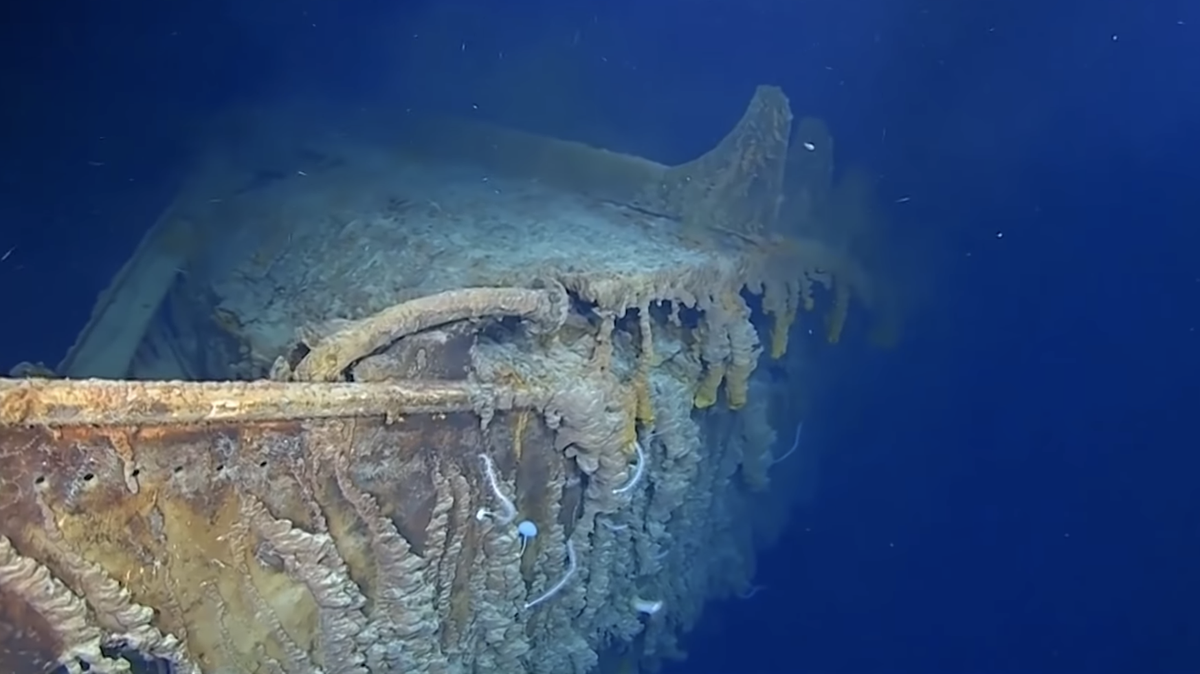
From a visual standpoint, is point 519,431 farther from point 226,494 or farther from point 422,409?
point 226,494

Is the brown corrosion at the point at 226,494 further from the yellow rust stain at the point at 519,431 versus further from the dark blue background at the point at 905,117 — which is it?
the dark blue background at the point at 905,117

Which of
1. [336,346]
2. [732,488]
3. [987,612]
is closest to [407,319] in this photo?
[336,346]

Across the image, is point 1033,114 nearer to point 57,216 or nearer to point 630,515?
point 630,515

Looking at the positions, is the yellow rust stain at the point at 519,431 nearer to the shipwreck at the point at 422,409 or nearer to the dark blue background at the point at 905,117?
the shipwreck at the point at 422,409

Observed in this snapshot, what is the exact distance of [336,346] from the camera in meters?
1.41

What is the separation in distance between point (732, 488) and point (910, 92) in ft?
6.01

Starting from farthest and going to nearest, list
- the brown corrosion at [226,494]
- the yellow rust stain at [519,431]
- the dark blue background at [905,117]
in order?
the dark blue background at [905,117]
the yellow rust stain at [519,431]
the brown corrosion at [226,494]

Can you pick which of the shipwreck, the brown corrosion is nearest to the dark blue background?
the shipwreck

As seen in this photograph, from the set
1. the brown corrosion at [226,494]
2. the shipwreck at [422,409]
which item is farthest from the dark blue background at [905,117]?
the brown corrosion at [226,494]

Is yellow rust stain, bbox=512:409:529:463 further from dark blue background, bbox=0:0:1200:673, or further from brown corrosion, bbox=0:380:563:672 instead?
dark blue background, bbox=0:0:1200:673

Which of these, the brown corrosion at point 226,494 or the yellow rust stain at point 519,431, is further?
the yellow rust stain at point 519,431

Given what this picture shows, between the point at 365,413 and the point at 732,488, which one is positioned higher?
the point at 365,413

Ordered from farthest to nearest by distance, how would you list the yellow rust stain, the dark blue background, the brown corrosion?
the dark blue background → the yellow rust stain → the brown corrosion

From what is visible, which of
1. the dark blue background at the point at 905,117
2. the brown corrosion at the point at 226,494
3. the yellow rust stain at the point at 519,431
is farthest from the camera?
the dark blue background at the point at 905,117
